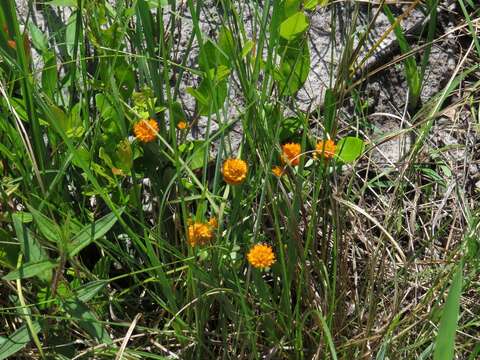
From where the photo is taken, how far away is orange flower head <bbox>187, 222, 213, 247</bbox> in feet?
4.24

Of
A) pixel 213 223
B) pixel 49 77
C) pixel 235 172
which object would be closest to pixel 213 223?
pixel 213 223

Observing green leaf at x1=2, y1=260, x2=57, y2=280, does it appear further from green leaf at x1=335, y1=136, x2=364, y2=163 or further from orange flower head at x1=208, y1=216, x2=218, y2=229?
green leaf at x1=335, y1=136, x2=364, y2=163

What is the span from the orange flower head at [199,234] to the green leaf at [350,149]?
1.11 ft

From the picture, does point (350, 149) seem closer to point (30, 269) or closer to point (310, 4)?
point (310, 4)

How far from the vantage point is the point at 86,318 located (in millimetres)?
1293

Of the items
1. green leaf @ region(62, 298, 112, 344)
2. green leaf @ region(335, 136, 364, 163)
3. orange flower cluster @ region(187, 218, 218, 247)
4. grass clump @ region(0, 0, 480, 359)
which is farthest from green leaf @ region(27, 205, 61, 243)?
green leaf @ region(335, 136, 364, 163)

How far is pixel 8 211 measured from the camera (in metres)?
1.34

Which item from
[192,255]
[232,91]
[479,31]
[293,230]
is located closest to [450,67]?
[479,31]

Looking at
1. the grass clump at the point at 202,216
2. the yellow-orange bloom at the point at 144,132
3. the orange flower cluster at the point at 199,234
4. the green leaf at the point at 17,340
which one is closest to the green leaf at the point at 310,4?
the grass clump at the point at 202,216

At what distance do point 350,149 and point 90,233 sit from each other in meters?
0.55

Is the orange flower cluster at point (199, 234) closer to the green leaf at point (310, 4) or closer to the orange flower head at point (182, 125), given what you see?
the orange flower head at point (182, 125)

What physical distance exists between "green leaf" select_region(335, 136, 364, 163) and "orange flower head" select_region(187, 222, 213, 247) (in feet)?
1.11

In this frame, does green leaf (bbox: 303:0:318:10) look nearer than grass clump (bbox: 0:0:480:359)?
No

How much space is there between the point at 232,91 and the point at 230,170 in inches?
20.2
